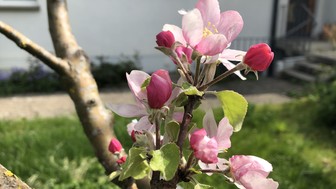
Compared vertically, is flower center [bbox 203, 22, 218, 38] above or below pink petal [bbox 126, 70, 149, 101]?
above

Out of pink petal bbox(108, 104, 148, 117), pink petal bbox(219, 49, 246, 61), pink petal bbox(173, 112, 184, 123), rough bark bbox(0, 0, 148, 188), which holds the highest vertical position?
pink petal bbox(219, 49, 246, 61)

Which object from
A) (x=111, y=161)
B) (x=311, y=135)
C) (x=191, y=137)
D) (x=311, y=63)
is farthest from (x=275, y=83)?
(x=191, y=137)

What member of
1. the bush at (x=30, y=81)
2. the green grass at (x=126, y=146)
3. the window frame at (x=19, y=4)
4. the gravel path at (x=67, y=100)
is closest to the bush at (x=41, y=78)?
the bush at (x=30, y=81)

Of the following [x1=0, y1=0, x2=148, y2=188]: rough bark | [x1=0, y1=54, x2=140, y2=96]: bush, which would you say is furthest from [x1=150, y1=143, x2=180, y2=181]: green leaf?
[x1=0, y1=54, x2=140, y2=96]: bush

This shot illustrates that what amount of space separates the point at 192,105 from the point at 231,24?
0.15 metres

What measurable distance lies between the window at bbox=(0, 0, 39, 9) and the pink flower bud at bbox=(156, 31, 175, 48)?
811 cm

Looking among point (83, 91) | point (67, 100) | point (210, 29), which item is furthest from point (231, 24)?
point (67, 100)

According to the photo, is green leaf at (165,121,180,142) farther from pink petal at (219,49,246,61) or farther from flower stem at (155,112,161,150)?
pink petal at (219,49,246,61)

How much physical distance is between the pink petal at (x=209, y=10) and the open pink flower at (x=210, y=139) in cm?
15

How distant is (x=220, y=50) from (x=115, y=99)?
6656 millimetres

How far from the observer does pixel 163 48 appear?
2.35ft

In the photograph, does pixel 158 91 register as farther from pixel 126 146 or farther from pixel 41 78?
pixel 41 78

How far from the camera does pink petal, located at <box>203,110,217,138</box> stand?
77 cm

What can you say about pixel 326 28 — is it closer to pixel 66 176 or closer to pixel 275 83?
pixel 275 83
